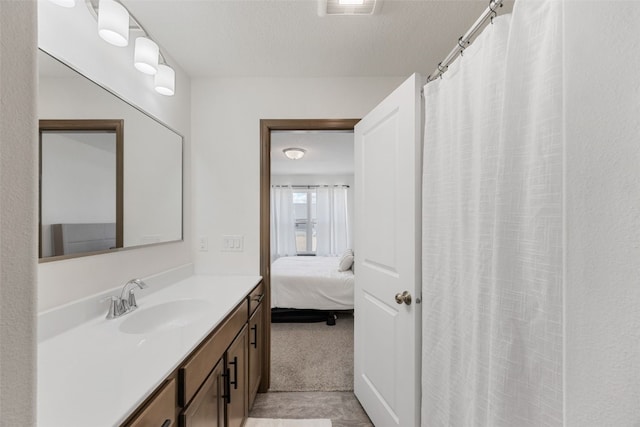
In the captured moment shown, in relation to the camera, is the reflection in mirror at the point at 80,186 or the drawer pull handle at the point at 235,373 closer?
the reflection in mirror at the point at 80,186

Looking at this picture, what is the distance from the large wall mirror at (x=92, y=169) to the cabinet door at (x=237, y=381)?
30.3 inches

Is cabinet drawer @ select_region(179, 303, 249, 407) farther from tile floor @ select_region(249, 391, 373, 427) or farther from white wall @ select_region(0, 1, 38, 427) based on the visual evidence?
tile floor @ select_region(249, 391, 373, 427)

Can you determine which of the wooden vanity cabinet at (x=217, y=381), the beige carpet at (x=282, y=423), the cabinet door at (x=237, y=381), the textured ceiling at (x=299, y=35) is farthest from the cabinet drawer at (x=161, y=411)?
the textured ceiling at (x=299, y=35)

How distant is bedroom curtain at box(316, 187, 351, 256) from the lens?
22.5 ft

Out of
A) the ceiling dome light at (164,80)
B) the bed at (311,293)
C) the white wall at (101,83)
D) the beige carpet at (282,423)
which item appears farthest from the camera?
the bed at (311,293)

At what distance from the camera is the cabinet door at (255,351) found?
1.78 m

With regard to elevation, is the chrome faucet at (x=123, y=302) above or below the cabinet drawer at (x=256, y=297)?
above

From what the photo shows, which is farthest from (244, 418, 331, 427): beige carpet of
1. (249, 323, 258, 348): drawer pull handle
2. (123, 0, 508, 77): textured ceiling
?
(123, 0, 508, 77): textured ceiling

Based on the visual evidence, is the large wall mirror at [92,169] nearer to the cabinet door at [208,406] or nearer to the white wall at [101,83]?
the white wall at [101,83]

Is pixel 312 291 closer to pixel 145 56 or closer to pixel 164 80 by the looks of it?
pixel 164 80

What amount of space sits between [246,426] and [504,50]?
7.39 ft

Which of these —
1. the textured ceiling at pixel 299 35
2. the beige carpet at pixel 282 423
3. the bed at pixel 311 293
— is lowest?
the beige carpet at pixel 282 423

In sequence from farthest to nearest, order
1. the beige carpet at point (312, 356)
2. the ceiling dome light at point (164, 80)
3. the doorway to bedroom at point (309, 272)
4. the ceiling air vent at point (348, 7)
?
the beige carpet at point (312, 356) → the doorway to bedroom at point (309, 272) → the ceiling dome light at point (164, 80) → the ceiling air vent at point (348, 7)

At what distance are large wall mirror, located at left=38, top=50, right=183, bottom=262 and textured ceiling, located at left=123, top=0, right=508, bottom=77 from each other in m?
0.54
